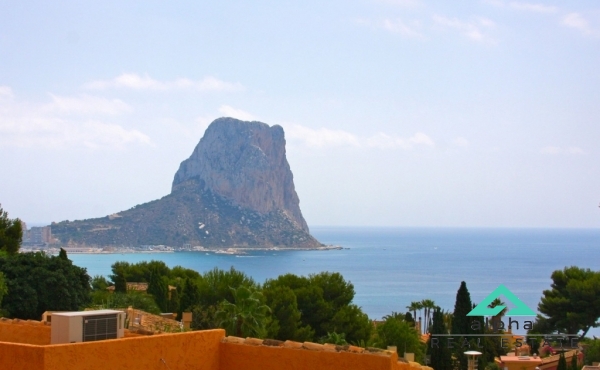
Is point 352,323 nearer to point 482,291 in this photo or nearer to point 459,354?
point 459,354

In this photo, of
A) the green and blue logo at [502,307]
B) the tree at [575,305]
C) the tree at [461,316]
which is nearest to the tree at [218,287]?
the tree at [461,316]

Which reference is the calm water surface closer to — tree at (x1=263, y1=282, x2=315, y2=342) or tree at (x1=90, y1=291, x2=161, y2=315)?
tree at (x1=90, y1=291, x2=161, y2=315)

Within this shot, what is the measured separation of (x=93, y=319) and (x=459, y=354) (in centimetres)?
2598

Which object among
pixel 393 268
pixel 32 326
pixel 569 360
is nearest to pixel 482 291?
pixel 393 268

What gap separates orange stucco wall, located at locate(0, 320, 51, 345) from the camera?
7.61 m

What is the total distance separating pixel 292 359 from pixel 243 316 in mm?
15958

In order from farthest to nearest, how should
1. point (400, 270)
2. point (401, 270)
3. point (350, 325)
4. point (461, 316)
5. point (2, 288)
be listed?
point (400, 270), point (401, 270), point (461, 316), point (350, 325), point (2, 288)

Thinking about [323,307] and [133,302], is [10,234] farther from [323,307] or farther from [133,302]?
[323,307]

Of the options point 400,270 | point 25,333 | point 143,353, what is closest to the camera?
point 143,353

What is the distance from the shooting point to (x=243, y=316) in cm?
2228

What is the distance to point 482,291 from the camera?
3890 inches

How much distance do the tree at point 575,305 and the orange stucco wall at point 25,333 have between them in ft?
117

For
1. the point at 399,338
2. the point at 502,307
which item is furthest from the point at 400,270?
the point at 399,338

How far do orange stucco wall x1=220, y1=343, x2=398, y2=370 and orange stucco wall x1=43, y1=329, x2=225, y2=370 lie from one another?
0.56 ft
